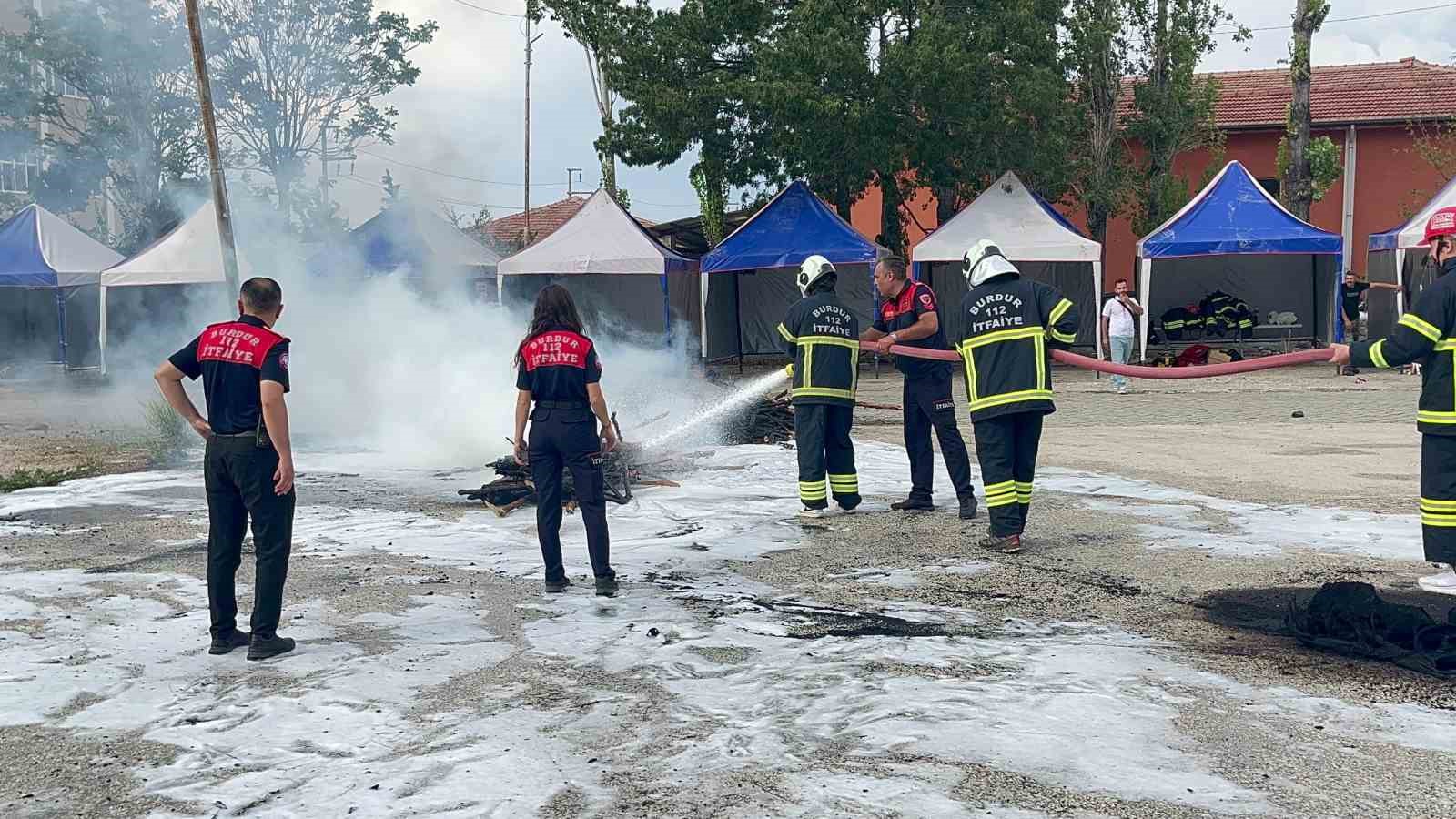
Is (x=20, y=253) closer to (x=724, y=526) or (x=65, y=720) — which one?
(x=724, y=526)

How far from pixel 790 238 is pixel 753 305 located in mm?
5757

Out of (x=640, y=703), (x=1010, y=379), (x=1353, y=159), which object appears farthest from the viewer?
(x=1353, y=159)

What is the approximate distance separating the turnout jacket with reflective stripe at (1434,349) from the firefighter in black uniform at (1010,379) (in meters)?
1.87

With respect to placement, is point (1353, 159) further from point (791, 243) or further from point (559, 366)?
point (559, 366)

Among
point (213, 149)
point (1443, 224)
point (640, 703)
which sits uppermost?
point (213, 149)

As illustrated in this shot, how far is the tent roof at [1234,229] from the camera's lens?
21.0 meters

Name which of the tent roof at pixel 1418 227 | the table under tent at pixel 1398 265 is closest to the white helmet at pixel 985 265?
the table under tent at pixel 1398 265

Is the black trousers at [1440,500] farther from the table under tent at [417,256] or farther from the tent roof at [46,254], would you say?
the tent roof at [46,254]

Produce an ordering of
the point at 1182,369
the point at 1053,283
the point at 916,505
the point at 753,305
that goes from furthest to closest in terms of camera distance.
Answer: the point at 753,305 < the point at 1053,283 < the point at 916,505 < the point at 1182,369

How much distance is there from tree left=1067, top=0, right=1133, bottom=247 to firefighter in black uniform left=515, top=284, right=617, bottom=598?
2155cm

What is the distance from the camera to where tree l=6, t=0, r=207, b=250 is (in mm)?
23203

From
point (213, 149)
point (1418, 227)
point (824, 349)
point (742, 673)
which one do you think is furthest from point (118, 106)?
point (742, 673)

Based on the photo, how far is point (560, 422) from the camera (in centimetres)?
643

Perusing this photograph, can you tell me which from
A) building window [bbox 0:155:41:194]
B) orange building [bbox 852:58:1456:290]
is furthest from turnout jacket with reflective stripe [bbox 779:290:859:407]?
building window [bbox 0:155:41:194]
